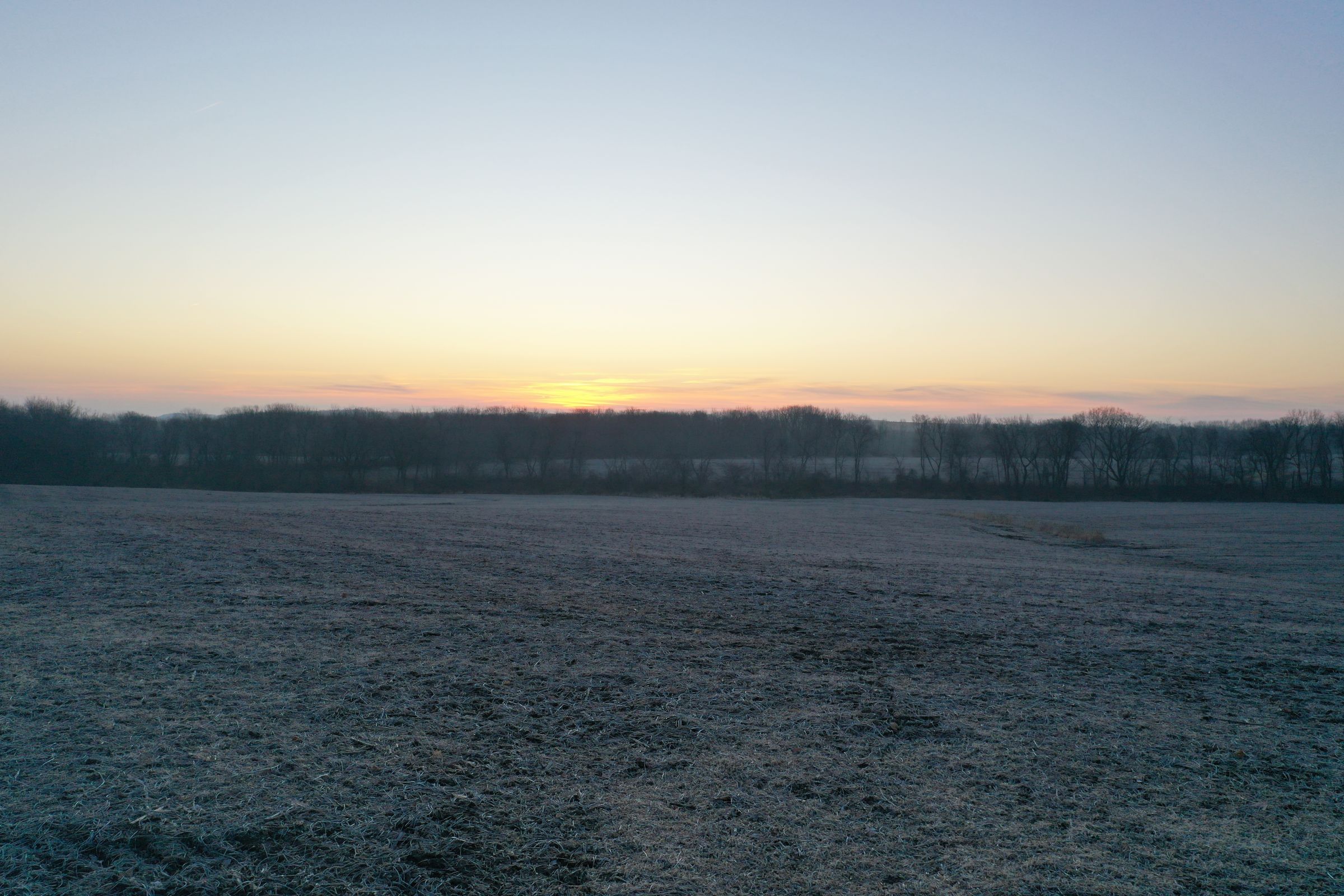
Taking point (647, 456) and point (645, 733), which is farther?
point (647, 456)

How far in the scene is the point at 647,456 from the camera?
119m

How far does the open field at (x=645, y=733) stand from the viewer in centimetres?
512

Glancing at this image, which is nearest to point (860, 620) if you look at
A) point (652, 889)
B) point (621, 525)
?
point (652, 889)

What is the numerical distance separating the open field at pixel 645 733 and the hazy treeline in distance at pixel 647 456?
6381 cm

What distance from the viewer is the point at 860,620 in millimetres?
13195

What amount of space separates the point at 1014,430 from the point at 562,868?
110173 millimetres

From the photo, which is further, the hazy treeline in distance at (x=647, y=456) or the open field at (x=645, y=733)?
the hazy treeline in distance at (x=647, y=456)

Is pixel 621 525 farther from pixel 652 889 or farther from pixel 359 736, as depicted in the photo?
pixel 652 889

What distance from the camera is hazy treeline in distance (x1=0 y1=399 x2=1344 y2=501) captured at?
267ft

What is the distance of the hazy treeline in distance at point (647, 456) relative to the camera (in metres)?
81.5

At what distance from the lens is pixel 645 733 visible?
24.7 ft

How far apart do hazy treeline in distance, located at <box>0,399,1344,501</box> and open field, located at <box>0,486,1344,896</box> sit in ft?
209

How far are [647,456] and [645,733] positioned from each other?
367 feet

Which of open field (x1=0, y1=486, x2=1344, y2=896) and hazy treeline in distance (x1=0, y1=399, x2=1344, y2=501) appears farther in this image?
hazy treeline in distance (x1=0, y1=399, x2=1344, y2=501)
